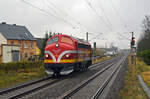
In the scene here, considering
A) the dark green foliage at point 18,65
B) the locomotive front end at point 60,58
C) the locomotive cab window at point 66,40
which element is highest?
the locomotive cab window at point 66,40

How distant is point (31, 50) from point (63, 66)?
35.9 m

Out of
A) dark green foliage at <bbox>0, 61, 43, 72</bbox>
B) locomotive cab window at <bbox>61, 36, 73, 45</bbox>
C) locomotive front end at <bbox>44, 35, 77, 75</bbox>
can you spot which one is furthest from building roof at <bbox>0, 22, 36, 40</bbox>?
locomotive front end at <bbox>44, 35, 77, 75</bbox>

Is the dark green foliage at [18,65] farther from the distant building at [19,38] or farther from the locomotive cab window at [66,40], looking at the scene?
the distant building at [19,38]

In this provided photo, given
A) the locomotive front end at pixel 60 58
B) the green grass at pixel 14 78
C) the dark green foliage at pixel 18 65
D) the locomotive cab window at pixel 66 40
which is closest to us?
the green grass at pixel 14 78

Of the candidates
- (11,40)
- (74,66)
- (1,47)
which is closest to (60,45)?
(74,66)

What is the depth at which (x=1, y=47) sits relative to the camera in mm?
27672

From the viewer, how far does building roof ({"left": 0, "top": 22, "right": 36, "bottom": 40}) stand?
45719 millimetres

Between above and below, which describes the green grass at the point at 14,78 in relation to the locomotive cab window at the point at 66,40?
below

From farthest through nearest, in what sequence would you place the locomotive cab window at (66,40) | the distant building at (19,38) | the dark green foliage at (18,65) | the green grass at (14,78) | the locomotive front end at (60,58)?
the distant building at (19,38) < the dark green foliage at (18,65) < the locomotive cab window at (66,40) < the locomotive front end at (60,58) < the green grass at (14,78)

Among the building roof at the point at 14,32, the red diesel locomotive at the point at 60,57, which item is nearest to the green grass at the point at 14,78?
the red diesel locomotive at the point at 60,57

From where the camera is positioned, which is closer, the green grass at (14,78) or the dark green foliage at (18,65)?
the green grass at (14,78)

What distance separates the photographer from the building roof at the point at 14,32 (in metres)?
45.7

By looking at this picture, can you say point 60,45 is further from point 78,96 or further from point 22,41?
point 22,41

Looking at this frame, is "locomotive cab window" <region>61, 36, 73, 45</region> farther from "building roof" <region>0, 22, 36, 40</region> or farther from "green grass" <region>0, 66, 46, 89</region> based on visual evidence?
"building roof" <region>0, 22, 36, 40</region>
